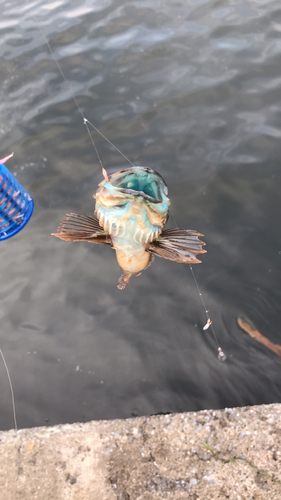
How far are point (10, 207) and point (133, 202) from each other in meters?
0.97

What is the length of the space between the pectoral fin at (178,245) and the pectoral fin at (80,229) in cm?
41

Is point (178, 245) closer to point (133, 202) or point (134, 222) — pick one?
point (134, 222)

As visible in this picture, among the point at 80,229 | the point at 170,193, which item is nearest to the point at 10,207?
the point at 80,229

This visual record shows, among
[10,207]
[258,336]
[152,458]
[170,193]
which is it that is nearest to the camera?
[10,207]

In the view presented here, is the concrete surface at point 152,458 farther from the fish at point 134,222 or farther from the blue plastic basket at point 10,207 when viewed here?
the blue plastic basket at point 10,207

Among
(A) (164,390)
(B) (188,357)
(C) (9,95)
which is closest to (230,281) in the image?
(B) (188,357)

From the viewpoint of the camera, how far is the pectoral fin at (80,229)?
2.64m

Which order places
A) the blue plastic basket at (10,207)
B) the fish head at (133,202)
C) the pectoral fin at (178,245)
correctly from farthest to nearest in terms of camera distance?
the pectoral fin at (178,245), the blue plastic basket at (10,207), the fish head at (133,202)

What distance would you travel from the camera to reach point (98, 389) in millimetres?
3592

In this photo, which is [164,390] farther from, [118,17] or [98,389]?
[118,17]

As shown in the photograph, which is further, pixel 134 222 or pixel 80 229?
pixel 80 229

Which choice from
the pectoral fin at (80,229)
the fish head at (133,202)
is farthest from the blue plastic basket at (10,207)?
the fish head at (133,202)

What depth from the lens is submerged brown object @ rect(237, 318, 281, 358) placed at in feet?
11.7

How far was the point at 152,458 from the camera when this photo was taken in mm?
2938
